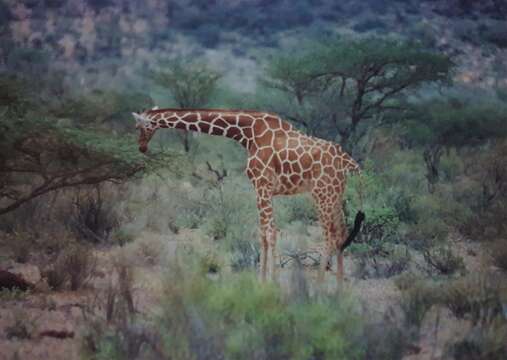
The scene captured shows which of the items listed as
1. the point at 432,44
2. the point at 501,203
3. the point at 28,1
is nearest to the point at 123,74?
the point at 28,1

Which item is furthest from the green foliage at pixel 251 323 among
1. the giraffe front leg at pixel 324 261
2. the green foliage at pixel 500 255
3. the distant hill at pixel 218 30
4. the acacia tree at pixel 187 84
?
the acacia tree at pixel 187 84

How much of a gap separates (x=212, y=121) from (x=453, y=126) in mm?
6779

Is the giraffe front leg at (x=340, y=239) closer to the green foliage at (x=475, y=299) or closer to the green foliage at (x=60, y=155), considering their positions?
the green foliage at (x=475, y=299)

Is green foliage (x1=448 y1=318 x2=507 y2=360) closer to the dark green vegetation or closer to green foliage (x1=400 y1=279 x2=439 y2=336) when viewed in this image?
the dark green vegetation

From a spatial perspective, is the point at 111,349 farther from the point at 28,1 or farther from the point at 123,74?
the point at 123,74

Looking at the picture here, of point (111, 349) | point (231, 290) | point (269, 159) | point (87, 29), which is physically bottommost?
point (111, 349)

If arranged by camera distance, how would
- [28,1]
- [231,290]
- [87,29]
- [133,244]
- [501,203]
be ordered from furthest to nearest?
[87,29], [28,1], [501,203], [133,244], [231,290]

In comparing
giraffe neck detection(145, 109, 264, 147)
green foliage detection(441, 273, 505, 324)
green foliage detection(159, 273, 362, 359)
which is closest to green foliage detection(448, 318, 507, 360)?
green foliage detection(441, 273, 505, 324)

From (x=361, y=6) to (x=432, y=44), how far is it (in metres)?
1.35

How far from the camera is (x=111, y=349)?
14.9ft

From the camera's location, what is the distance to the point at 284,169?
6086 mm

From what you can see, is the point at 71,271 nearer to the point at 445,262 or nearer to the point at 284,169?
the point at 284,169

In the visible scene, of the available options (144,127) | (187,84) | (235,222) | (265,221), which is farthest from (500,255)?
(187,84)

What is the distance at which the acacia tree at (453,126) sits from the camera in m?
11.8
